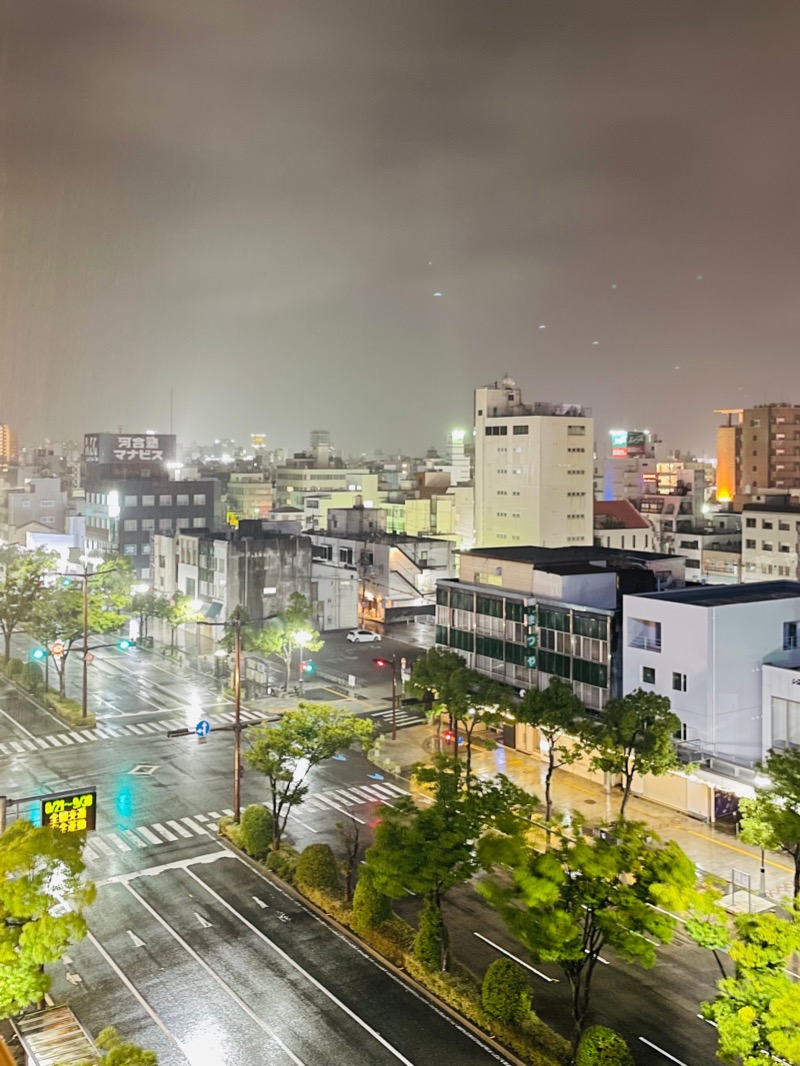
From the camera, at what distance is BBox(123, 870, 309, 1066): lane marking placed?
20609mm

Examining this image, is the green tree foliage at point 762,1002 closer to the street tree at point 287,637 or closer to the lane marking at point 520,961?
the lane marking at point 520,961

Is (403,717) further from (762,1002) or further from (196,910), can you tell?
(762,1002)

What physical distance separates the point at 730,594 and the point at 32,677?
3967cm

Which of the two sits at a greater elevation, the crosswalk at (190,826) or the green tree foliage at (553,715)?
the green tree foliage at (553,715)

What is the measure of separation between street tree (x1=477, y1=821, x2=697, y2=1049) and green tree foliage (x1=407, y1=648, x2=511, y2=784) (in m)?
18.0

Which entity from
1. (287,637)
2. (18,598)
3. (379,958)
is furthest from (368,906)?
(18,598)

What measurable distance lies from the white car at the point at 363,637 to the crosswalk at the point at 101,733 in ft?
71.7

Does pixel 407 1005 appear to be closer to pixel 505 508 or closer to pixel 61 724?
pixel 61 724

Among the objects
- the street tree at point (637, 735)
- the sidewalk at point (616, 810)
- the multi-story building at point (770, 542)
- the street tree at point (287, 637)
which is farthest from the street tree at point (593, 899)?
the multi-story building at point (770, 542)

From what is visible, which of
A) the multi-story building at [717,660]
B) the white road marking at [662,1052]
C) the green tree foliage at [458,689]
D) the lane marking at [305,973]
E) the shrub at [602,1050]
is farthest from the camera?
the green tree foliage at [458,689]

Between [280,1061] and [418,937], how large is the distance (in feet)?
16.0

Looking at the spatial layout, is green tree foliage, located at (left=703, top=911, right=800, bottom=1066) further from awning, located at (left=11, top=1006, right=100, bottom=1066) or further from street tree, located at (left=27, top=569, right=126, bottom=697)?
street tree, located at (left=27, top=569, right=126, bottom=697)

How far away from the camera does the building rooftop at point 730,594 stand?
121 ft

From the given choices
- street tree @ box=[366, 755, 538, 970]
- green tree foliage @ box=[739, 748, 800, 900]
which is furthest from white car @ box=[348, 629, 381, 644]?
street tree @ box=[366, 755, 538, 970]
